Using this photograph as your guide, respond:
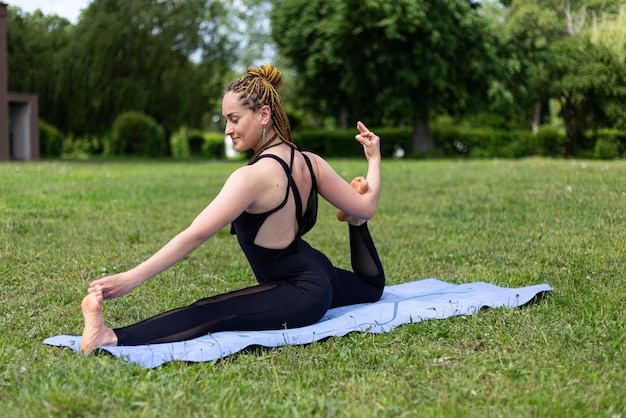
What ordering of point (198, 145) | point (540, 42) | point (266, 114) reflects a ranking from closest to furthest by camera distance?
point (266, 114) < point (540, 42) < point (198, 145)

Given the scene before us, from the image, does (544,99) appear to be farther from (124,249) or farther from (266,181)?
(266,181)

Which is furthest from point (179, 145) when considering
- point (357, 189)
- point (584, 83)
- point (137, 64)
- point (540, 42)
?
point (357, 189)

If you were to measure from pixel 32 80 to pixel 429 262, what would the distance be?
31.8 m

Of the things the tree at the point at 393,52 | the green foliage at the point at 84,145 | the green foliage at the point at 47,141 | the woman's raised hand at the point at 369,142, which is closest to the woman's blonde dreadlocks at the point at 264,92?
the woman's raised hand at the point at 369,142

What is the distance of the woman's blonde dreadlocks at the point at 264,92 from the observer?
3744mm

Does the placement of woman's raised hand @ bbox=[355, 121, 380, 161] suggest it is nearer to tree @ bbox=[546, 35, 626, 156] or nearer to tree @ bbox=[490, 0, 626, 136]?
tree @ bbox=[490, 0, 626, 136]

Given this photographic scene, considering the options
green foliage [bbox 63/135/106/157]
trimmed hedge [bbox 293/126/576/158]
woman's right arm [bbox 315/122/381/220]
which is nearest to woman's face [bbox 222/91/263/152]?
woman's right arm [bbox 315/122/381/220]

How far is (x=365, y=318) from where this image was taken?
4.20m

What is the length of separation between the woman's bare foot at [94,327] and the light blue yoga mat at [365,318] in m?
0.06

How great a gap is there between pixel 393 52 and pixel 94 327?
24.8m

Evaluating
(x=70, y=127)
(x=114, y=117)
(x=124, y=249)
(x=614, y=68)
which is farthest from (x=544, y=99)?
(x=124, y=249)

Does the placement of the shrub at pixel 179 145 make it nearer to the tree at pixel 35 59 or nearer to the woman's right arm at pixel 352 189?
the tree at pixel 35 59

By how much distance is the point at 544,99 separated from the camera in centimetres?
3173

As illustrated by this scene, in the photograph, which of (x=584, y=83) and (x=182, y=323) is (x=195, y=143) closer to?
(x=584, y=83)
